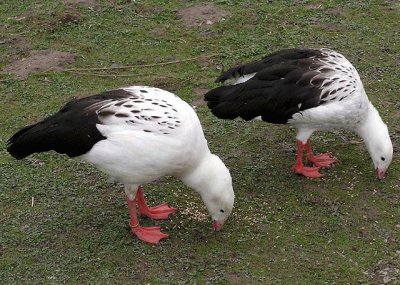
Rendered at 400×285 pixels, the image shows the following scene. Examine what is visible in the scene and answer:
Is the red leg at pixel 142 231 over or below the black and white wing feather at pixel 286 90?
below

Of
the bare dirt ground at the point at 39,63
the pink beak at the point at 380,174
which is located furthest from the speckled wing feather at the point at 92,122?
the bare dirt ground at the point at 39,63

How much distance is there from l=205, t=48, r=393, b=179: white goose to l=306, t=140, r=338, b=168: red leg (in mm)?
209

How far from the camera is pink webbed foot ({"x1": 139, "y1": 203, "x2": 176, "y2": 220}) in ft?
21.0

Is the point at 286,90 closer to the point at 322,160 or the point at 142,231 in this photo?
the point at 322,160

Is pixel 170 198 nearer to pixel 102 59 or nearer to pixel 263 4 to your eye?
pixel 102 59

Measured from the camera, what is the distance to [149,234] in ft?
20.0

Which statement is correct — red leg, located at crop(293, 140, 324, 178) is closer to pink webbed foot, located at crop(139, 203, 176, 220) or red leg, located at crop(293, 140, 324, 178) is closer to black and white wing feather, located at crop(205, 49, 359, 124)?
black and white wing feather, located at crop(205, 49, 359, 124)

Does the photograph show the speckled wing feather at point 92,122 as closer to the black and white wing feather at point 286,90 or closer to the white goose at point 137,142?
the white goose at point 137,142

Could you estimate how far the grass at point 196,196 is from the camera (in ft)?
19.1

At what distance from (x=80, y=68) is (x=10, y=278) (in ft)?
12.5

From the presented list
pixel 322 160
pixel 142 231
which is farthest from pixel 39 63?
pixel 322 160

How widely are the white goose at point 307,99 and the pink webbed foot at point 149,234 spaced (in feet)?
4.47

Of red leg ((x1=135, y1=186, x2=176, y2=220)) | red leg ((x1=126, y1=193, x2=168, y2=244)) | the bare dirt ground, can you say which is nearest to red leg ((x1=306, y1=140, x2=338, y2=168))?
red leg ((x1=135, y1=186, x2=176, y2=220))

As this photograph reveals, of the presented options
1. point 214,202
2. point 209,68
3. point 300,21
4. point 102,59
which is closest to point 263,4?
point 300,21
